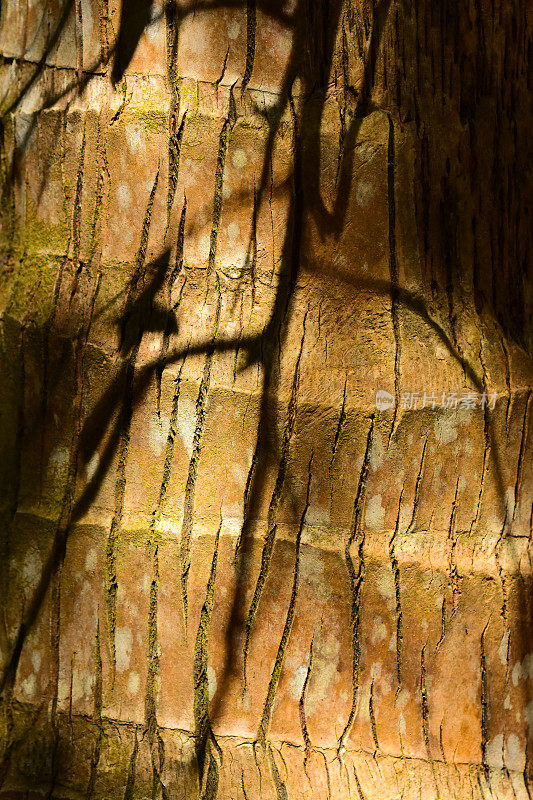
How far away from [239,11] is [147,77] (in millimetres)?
173

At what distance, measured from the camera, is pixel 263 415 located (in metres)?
0.98

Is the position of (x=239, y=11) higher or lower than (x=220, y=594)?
higher

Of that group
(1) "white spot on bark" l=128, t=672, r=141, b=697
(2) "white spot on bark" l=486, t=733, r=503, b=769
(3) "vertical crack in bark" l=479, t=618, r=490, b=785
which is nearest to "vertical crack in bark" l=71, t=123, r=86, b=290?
(1) "white spot on bark" l=128, t=672, r=141, b=697

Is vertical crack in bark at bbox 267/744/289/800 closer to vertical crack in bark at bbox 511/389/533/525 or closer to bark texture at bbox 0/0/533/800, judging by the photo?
bark texture at bbox 0/0/533/800

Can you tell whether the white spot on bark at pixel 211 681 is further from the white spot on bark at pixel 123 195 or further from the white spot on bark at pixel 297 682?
the white spot on bark at pixel 123 195

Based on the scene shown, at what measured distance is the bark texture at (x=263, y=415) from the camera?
98 centimetres

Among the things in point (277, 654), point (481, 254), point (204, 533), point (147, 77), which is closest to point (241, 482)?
point (204, 533)

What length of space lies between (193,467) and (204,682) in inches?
13.2

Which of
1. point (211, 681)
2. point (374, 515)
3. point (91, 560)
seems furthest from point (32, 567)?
point (374, 515)

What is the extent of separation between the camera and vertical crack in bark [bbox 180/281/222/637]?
0.98 metres

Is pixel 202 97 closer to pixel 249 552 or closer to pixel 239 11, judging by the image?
pixel 239 11

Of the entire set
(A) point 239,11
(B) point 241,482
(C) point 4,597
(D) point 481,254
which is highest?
(A) point 239,11

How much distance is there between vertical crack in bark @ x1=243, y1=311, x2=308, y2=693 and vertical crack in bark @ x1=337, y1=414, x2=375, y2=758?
0.40 feet

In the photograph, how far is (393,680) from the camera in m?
1.00
